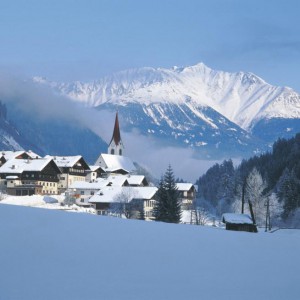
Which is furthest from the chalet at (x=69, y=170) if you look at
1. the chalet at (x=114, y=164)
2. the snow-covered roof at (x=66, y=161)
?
the chalet at (x=114, y=164)

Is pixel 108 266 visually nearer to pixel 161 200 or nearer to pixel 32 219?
pixel 32 219

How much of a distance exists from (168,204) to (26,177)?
→ 63.9m

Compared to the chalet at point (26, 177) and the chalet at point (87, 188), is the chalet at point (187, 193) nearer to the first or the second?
the chalet at point (87, 188)

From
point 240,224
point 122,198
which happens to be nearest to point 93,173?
point 122,198

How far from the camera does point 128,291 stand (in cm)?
1565

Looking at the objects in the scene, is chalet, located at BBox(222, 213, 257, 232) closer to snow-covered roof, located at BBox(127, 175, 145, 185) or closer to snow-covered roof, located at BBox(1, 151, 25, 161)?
snow-covered roof, located at BBox(127, 175, 145, 185)

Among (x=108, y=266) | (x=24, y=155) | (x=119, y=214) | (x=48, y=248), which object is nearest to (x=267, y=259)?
(x=108, y=266)

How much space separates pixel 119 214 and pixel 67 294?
84.6 metres

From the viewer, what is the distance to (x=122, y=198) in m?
108

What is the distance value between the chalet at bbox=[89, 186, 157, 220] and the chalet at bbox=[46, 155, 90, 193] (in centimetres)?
2489

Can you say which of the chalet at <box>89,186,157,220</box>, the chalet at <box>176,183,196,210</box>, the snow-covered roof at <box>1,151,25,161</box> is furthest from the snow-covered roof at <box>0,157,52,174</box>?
the chalet at <box>176,183,196,210</box>

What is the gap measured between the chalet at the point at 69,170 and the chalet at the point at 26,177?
9.86 m

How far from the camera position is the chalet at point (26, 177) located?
413ft

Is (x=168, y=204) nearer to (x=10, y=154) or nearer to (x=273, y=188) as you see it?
(x=273, y=188)
